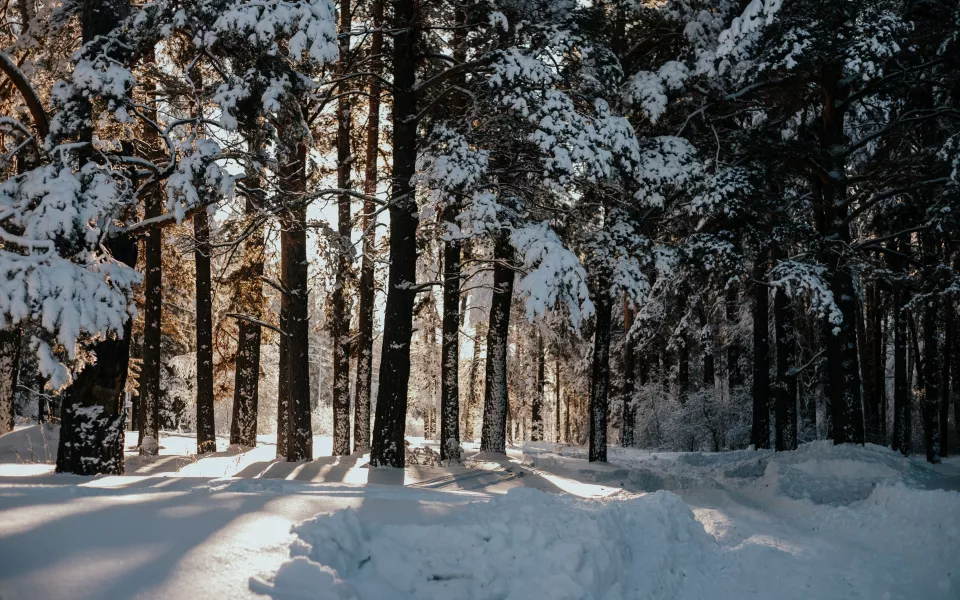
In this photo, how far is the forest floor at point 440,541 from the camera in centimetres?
406

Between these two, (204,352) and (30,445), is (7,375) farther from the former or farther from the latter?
(204,352)

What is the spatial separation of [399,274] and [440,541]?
6.49 m

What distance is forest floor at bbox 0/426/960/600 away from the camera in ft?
13.3

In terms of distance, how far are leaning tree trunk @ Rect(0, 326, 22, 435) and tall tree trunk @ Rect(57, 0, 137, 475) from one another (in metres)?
6.17

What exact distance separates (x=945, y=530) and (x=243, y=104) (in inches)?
402

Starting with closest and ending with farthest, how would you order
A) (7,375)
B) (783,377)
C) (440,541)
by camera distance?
(440,541) < (7,375) < (783,377)

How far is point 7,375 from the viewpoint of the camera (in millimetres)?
13734

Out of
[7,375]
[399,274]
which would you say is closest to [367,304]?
[399,274]

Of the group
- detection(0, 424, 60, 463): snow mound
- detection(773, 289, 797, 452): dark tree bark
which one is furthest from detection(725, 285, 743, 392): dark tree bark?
detection(0, 424, 60, 463): snow mound

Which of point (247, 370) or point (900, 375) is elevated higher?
point (247, 370)

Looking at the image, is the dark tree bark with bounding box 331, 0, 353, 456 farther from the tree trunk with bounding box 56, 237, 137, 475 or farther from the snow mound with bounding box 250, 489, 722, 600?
the snow mound with bounding box 250, 489, 722, 600

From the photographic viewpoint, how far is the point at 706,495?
11562mm

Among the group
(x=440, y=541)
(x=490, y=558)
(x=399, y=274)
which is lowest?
(x=490, y=558)

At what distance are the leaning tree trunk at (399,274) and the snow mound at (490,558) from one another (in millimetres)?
4753
